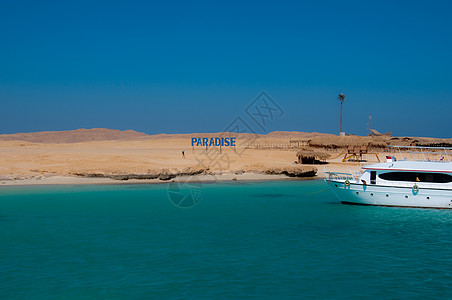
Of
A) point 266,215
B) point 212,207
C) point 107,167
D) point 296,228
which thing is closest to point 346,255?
point 296,228

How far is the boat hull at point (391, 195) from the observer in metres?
25.5

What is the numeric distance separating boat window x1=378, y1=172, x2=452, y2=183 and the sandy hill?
11729cm

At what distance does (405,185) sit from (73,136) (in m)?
128

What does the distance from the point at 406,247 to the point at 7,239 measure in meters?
15.2

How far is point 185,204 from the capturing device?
28188 mm

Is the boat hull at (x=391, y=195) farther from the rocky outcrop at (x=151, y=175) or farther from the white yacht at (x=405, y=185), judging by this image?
the rocky outcrop at (x=151, y=175)

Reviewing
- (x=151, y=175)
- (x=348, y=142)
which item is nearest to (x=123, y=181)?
(x=151, y=175)

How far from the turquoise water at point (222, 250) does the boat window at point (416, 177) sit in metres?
1.70

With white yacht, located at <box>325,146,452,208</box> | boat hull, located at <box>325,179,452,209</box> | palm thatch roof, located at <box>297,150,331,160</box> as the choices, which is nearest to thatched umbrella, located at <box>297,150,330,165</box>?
palm thatch roof, located at <box>297,150,331,160</box>

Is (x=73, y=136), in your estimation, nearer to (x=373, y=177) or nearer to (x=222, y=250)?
(x=373, y=177)

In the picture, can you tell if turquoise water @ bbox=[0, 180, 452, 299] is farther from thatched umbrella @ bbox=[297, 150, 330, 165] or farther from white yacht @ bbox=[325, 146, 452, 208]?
thatched umbrella @ bbox=[297, 150, 330, 165]

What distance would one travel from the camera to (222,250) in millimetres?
16844

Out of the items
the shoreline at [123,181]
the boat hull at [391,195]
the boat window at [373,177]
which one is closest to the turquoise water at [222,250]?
the boat hull at [391,195]

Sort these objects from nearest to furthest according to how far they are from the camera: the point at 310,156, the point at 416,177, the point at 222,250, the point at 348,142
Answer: the point at 222,250
the point at 416,177
the point at 310,156
the point at 348,142
